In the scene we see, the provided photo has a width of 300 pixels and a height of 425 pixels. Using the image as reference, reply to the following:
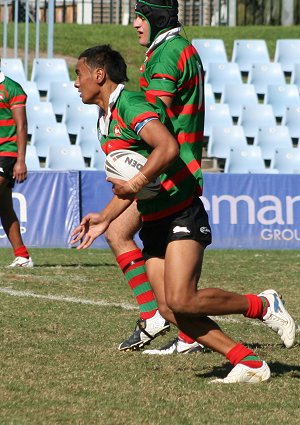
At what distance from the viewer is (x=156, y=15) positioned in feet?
20.9

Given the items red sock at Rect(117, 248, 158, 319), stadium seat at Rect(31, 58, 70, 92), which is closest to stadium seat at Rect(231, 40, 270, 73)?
stadium seat at Rect(31, 58, 70, 92)

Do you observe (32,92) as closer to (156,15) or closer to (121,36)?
(121,36)

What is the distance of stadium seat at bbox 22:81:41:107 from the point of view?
60.5ft

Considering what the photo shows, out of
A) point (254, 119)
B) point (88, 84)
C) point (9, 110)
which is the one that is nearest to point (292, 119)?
point (254, 119)

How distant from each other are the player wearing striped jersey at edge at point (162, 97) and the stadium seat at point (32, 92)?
11721 mm

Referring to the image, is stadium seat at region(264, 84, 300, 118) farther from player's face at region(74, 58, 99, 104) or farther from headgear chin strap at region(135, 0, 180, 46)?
player's face at region(74, 58, 99, 104)

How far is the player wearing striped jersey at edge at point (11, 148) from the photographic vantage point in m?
10.5

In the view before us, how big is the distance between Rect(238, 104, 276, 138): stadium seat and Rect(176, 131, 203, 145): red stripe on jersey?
12998mm

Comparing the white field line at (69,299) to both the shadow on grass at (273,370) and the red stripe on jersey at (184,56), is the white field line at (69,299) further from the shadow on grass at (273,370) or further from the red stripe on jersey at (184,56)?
the red stripe on jersey at (184,56)

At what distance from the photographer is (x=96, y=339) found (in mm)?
7125

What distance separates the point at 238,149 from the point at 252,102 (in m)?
2.77

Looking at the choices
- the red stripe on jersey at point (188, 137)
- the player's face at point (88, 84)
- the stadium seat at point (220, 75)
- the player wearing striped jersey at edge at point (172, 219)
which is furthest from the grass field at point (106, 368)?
the stadium seat at point (220, 75)

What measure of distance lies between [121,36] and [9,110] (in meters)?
16.8

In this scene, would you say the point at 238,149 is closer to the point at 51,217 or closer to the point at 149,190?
the point at 51,217
